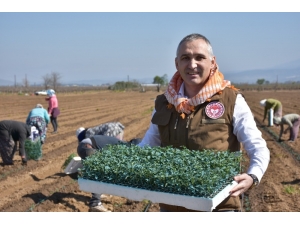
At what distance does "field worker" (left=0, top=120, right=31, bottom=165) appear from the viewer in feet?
30.7

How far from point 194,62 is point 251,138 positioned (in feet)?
1.59

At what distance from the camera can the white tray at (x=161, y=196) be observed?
5.99ft

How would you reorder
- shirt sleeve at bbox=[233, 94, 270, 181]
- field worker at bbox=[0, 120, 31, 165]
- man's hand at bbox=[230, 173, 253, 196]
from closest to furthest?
1. man's hand at bbox=[230, 173, 253, 196]
2. shirt sleeve at bbox=[233, 94, 270, 181]
3. field worker at bbox=[0, 120, 31, 165]

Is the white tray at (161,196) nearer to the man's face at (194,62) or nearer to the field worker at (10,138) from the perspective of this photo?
the man's face at (194,62)

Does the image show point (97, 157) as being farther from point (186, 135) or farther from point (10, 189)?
point (10, 189)

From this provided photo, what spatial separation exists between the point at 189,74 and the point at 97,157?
64 cm

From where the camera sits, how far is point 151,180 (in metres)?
1.98

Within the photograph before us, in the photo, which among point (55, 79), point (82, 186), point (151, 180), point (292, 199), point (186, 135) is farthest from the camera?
point (55, 79)

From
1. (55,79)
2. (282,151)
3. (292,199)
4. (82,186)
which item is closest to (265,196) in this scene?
(292,199)

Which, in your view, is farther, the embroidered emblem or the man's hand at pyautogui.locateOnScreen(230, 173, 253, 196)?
the embroidered emblem

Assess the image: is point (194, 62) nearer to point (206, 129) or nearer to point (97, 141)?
point (206, 129)

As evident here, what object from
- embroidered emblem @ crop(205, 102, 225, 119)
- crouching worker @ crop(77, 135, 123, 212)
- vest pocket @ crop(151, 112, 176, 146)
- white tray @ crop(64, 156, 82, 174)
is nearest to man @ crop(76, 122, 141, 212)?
crouching worker @ crop(77, 135, 123, 212)

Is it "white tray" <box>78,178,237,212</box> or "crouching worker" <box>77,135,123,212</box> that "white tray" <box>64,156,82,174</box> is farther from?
"white tray" <box>78,178,237,212</box>

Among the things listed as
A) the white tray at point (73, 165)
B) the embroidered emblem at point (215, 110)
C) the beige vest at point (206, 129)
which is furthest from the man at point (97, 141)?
the embroidered emblem at point (215, 110)
